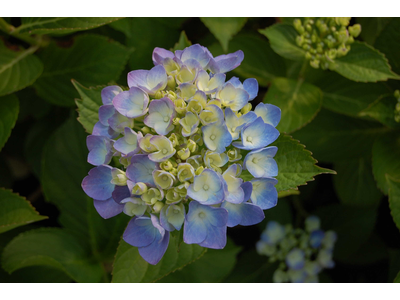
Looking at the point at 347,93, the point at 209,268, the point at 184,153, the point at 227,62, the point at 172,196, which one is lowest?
the point at 209,268

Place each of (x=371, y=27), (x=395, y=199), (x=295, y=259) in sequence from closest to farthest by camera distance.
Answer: (x=395, y=199), (x=371, y=27), (x=295, y=259)

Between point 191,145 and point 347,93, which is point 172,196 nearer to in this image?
point 191,145

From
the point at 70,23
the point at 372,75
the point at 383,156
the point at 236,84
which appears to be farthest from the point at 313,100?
the point at 70,23

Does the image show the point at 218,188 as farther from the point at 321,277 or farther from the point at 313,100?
the point at 321,277

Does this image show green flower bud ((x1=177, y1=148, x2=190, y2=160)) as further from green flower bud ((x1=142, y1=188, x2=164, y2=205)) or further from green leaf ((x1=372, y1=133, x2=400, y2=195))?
green leaf ((x1=372, y1=133, x2=400, y2=195))

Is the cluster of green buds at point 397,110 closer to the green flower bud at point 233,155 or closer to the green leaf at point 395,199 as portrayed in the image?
the green leaf at point 395,199

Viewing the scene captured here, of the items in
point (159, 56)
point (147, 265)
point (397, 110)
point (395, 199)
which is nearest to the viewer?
point (159, 56)

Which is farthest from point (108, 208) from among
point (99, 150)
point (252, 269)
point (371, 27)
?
point (371, 27)
